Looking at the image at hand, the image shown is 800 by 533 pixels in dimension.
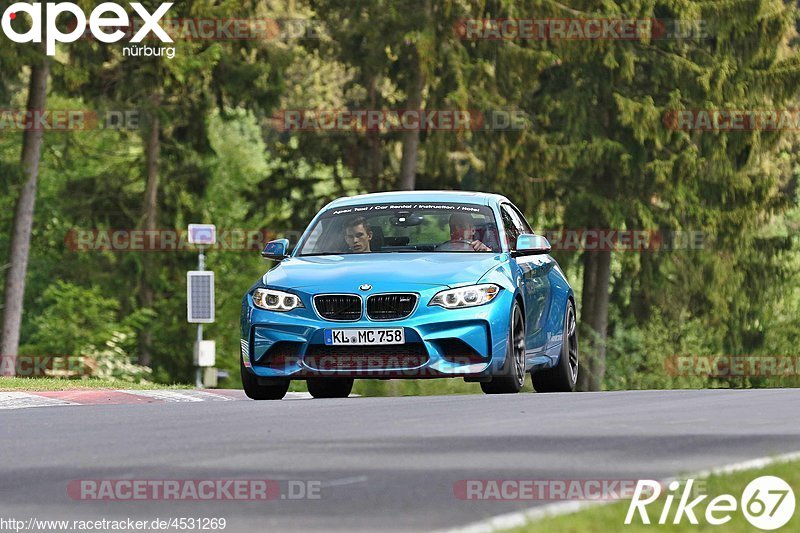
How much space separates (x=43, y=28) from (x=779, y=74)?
56.9 ft

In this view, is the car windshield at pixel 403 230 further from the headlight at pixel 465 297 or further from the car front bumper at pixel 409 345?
the car front bumper at pixel 409 345

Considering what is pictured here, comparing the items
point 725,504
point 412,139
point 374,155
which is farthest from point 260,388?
point 374,155

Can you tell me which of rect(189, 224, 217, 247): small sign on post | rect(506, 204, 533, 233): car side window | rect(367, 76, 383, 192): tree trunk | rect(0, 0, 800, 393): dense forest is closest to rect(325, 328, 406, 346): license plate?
rect(506, 204, 533, 233): car side window

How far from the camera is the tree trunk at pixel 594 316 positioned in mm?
41969

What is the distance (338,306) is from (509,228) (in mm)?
2720

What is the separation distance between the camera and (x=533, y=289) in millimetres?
16672

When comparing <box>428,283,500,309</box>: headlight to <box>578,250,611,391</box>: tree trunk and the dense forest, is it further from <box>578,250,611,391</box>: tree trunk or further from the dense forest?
<box>578,250,611,391</box>: tree trunk

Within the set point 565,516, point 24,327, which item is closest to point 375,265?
point 565,516

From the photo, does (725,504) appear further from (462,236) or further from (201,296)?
(201,296)

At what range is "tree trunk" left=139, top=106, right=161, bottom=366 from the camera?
45250mm

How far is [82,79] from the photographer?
34.8 metres

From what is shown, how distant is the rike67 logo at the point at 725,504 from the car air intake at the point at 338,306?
6.64 m

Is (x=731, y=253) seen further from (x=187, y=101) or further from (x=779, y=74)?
(x=187, y=101)

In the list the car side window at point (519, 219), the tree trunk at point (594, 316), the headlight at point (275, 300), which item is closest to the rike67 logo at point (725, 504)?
the headlight at point (275, 300)
